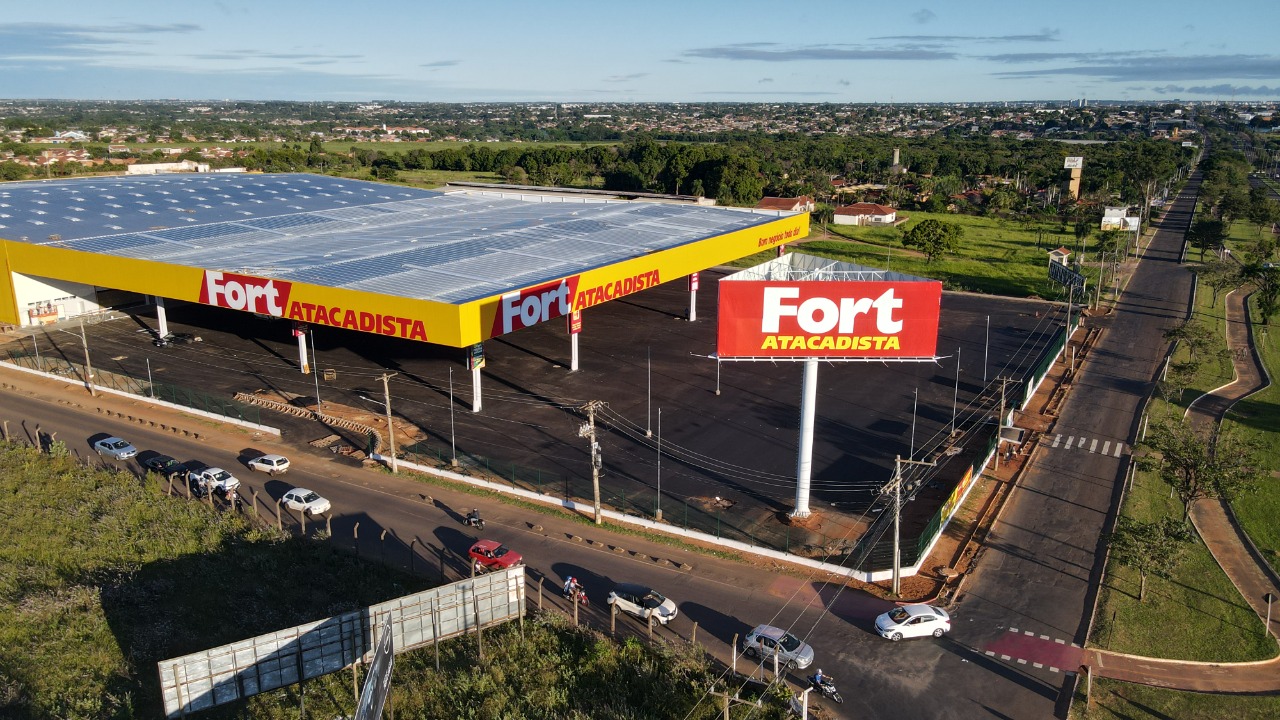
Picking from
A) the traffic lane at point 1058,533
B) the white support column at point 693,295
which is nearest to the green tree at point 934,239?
the traffic lane at point 1058,533

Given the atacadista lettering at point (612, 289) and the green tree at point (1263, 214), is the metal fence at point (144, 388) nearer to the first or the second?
the atacadista lettering at point (612, 289)

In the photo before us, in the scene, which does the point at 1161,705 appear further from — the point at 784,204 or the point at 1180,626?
the point at 784,204

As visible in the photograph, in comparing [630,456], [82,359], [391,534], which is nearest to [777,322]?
[630,456]

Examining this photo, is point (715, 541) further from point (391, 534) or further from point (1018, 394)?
point (1018, 394)

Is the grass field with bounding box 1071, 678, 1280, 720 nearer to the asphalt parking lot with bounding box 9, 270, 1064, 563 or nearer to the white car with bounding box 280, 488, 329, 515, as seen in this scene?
the asphalt parking lot with bounding box 9, 270, 1064, 563

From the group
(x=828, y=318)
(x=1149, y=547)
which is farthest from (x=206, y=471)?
(x=1149, y=547)

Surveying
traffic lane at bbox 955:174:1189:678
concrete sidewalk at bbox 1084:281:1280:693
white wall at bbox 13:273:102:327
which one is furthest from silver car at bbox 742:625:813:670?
white wall at bbox 13:273:102:327
